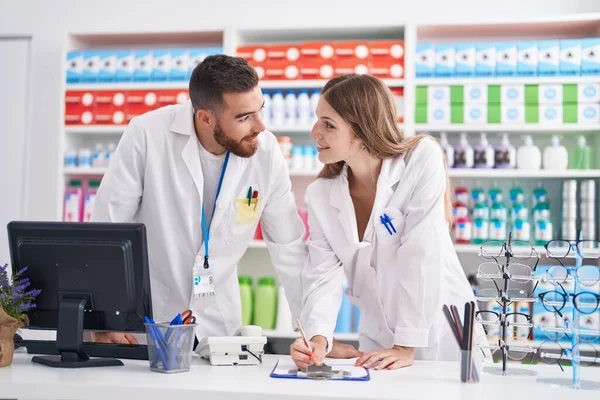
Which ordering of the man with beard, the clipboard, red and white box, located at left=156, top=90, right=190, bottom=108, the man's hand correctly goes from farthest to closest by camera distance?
red and white box, located at left=156, top=90, right=190, bottom=108 → the man with beard → the man's hand → the clipboard

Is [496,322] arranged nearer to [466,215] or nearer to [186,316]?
[186,316]

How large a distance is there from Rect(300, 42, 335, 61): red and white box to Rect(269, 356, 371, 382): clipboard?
2.28 meters

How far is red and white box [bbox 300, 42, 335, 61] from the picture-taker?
3.72 m

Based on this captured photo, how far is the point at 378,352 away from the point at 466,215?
2.04 m

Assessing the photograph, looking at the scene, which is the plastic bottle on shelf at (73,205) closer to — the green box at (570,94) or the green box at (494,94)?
the green box at (494,94)

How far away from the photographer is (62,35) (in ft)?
14.3

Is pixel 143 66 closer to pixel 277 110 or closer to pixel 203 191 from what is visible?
pixel 277 110

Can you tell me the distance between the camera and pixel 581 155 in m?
3.61

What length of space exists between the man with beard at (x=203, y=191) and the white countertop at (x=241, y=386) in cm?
67

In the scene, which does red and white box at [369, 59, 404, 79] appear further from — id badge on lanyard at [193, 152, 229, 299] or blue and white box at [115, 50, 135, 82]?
id badge on lanyard at [193, 152, 229, 299]

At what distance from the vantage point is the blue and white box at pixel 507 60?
3.61m

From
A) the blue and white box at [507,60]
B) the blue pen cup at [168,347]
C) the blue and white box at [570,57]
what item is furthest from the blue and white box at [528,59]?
the blue pen cup at [168,347]

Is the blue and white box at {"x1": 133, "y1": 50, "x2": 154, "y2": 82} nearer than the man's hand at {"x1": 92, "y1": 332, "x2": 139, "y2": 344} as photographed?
No

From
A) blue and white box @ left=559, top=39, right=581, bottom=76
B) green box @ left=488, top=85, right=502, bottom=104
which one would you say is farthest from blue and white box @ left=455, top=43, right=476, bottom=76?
blue and white box @ left=559, top=39, right=581, bottom=76
